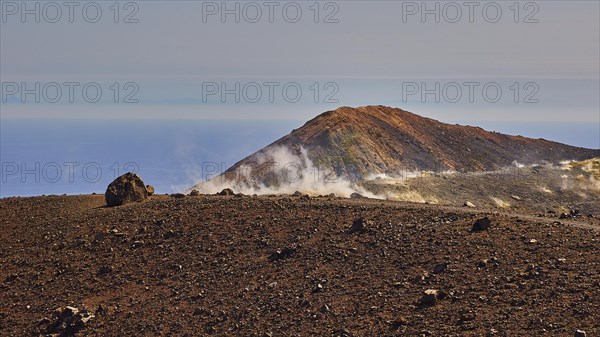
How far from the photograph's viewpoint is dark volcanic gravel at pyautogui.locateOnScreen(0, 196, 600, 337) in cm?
2139

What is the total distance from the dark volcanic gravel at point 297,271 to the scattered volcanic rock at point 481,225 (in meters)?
0.18

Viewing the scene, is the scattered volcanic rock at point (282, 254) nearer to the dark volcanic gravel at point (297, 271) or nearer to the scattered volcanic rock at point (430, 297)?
the dark volcanic gravel at point (297, 271)

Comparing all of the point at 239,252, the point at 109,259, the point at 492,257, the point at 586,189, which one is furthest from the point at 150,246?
the point at 586,189

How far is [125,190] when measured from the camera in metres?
36.0

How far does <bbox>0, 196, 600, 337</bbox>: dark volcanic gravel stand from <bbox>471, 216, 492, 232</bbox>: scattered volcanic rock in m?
0.18

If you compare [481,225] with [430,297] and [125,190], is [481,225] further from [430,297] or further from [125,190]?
[125,190]

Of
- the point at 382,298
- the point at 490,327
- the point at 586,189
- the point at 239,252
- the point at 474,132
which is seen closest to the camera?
the point at 490,327

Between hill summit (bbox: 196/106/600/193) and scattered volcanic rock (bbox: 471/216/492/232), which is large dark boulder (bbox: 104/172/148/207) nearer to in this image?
scattered volcanic rock (bbox: 471/216/492/232)

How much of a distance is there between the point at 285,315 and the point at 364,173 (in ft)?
117

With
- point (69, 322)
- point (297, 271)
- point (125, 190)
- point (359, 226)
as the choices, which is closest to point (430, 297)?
point (297, 271)

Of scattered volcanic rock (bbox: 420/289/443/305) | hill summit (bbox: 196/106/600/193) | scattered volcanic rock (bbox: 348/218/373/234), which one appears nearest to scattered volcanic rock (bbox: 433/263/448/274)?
scattered volcanic rock (bbox: 420/289/443/305)

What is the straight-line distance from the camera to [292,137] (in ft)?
208

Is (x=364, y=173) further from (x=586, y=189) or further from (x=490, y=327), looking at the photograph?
(x=490, y=327)

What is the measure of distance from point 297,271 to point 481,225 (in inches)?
265
